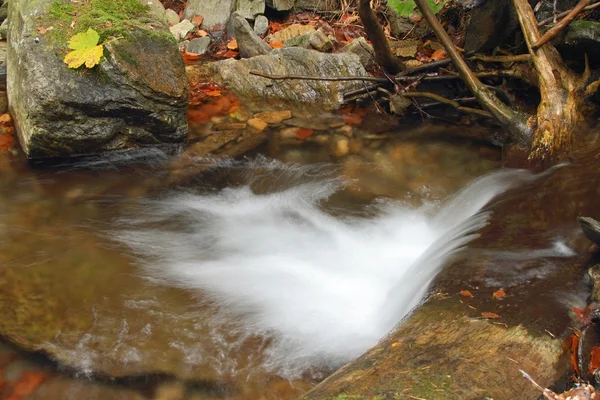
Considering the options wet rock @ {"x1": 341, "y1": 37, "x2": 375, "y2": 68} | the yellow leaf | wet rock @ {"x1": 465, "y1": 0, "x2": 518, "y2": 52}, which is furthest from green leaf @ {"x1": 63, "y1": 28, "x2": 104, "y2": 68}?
wet rock @ {"x1": 465, "y1": 0, "x2": 518, "y2": 52}

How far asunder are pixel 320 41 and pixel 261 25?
138cm

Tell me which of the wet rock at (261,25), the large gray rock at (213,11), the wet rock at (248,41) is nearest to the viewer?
the wet rock at (248,41)

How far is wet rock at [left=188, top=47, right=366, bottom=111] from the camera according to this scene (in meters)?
6.60

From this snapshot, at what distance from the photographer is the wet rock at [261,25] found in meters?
8.30

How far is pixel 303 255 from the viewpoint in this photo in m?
4.33

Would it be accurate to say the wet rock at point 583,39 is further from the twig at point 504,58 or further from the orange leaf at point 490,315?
the orange leaf at point 490,315

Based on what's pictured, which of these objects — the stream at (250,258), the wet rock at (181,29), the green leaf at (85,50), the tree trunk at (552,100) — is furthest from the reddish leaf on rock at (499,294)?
the wet rock at (181,29)

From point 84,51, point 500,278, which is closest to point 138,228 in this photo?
point 84,51

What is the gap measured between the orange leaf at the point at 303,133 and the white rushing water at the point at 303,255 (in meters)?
0.70

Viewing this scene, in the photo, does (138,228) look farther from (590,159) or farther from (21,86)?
(590,159)

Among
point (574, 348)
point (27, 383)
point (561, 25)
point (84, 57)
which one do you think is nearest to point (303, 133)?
point (84, 57)

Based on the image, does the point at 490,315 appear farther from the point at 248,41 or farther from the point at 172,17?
the point at 172,17

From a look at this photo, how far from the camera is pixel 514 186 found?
447 centimetres

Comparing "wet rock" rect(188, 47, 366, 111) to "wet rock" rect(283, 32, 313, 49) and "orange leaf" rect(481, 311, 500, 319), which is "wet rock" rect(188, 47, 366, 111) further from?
"orange leaf" rect(481, 311, 500, 319)
